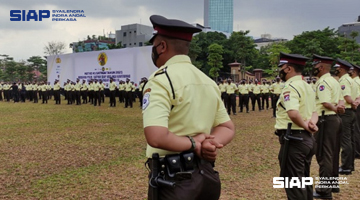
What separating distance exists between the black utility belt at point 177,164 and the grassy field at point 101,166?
279cm

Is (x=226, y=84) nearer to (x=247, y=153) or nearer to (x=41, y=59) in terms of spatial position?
(x=247, y=153)

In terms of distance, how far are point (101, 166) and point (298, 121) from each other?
4.09m

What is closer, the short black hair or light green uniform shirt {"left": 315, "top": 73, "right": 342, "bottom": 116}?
the short black hair

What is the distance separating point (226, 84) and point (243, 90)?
1.17 meters

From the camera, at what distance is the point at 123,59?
908 inches

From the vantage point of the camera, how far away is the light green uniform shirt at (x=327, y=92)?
15.3 ft

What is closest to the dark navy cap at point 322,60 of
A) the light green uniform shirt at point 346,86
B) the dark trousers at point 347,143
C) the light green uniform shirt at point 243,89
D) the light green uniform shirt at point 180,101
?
the light green uniform shirt at point 346,86

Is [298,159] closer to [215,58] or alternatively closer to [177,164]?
[177,164]

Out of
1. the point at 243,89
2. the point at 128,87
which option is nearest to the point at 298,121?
the point at 243,89

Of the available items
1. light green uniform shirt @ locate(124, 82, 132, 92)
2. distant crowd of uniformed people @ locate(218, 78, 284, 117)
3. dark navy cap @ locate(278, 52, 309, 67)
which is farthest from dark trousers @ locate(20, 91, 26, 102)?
dark navy cap @ locate(278, 52, 309, 67)

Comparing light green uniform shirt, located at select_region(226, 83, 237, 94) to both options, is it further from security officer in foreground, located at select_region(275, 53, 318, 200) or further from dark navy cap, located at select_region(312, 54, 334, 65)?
security officer in foreground, located at select_region(275, 53, 318, 200)

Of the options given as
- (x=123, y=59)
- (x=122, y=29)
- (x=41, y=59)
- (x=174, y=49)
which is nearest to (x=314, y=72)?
(x=174, y=49)

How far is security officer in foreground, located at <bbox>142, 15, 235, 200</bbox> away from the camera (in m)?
1.74

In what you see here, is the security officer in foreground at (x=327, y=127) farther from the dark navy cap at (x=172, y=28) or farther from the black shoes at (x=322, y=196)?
the dark navy cap at (x=172, y=28)
